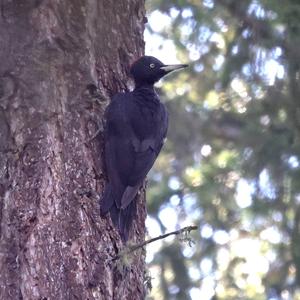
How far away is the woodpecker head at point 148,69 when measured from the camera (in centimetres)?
554

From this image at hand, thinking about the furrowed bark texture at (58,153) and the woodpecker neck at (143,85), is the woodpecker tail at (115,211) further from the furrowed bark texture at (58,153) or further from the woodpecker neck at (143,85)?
the woodpecker neck at (143,85)

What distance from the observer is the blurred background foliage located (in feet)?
23.5

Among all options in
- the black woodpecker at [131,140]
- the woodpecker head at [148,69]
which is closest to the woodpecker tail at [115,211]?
the black woodpecker at [131,140]

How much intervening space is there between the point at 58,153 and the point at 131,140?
75cm

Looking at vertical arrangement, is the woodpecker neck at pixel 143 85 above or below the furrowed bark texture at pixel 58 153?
above

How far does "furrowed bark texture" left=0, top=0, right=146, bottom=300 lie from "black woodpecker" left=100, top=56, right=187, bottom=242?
0.07 meters

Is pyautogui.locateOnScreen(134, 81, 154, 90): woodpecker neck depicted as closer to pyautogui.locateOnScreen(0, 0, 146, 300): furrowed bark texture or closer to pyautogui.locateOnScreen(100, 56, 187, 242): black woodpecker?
pyautogui.locateOnScreen(100, 56, 187, 242): black woodpecker

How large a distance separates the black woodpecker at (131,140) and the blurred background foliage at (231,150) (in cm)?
155

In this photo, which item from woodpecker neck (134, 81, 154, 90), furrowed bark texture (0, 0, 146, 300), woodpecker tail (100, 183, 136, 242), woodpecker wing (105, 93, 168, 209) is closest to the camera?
furrowed bark texture (0, 0, 146, 300)

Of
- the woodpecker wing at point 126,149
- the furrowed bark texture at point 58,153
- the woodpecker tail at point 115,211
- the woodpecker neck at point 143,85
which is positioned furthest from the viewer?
the woodpecker neck at point 143,85

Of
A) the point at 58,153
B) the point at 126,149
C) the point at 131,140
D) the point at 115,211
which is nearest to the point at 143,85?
the point at 131,140

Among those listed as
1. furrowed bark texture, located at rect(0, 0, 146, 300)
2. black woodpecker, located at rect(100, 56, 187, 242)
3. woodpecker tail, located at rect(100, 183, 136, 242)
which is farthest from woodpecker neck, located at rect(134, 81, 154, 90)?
woodpecker tail, located at rect(100, 183, 136, 242)

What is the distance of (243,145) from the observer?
24.8 ft

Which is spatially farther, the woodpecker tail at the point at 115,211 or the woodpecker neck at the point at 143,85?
the woodpecker neck at the point at 143,85
